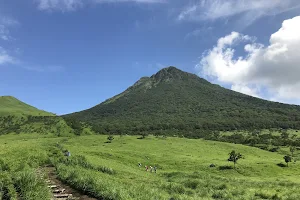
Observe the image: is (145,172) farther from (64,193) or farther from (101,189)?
(101,189)

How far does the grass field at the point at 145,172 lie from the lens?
20797mm

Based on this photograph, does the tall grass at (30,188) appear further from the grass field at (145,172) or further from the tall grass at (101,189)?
the tall grass at (101,189)

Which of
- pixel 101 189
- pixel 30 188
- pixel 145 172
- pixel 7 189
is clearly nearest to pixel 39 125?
pixel 145 172

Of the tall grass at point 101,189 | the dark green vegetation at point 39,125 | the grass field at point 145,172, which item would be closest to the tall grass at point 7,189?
the grass field at point 145,172

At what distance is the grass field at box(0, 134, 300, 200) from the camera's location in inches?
819

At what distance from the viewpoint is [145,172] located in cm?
6197

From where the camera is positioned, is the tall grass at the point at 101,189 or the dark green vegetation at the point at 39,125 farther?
the dark green vegetation at the point at 39,125

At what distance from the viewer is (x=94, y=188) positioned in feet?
66.1

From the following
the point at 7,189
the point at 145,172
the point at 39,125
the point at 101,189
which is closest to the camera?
the point at 7,189

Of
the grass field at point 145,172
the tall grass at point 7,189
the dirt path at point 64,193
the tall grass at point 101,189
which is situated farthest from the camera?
the grass field at point 145,172

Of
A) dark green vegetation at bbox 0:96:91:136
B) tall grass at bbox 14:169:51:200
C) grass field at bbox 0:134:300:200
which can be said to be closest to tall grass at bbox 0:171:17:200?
grass field at bbox 0:134:300:200

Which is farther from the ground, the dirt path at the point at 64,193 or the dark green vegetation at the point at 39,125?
the dark green vegetation at the point at 39,125

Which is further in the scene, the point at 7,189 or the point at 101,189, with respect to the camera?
the point at 101,189

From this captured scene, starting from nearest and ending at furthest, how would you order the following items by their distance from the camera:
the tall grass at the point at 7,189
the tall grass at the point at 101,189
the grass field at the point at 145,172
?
1. the tall grass at the point at 7,189
2. the tall grass at the point at 101,189
3. the grass field at the point at 145,172
